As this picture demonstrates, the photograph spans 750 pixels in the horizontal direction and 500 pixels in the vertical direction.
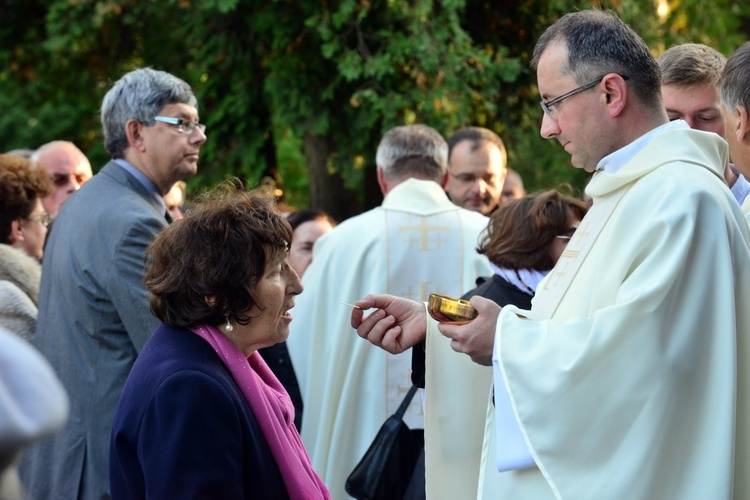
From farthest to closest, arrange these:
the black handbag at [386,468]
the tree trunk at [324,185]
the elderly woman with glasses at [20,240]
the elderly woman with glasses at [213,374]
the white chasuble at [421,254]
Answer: the tree trunk at [324,185] < the white chasuble at [421,254] < the black handbag at [386,468] < the elderly woman with glasses at [20,240] < the elderly woman with glasses at [213,374]

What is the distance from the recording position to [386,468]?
423cm

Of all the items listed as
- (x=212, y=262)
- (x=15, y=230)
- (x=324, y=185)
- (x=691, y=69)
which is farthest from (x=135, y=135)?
(x=324, y=185)

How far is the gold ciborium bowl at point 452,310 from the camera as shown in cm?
312

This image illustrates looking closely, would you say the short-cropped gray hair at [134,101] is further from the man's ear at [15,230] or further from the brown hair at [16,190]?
the man's ear at [15,230]

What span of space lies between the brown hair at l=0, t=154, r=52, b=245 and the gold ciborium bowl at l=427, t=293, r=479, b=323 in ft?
7.68

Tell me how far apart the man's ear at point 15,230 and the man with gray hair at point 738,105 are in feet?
9.98

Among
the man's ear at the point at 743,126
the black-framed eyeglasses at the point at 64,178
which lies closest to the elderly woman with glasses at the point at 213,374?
the man's ear at the point at 743,126

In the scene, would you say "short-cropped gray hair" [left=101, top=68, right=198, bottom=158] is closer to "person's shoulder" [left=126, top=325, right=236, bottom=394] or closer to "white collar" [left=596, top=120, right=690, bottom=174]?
"person's shoulder" [left=126, top=325, right=236, bottom=394]

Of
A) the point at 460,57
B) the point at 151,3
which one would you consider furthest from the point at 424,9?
the point at 151,3

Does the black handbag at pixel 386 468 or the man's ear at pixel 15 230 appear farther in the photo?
the man's ear at pixel 15 230

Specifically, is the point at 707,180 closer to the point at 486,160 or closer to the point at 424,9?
the point at 486,160

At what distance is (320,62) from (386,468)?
4.95m

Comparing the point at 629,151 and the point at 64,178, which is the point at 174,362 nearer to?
the point at 629,151

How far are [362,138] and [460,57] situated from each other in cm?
104
